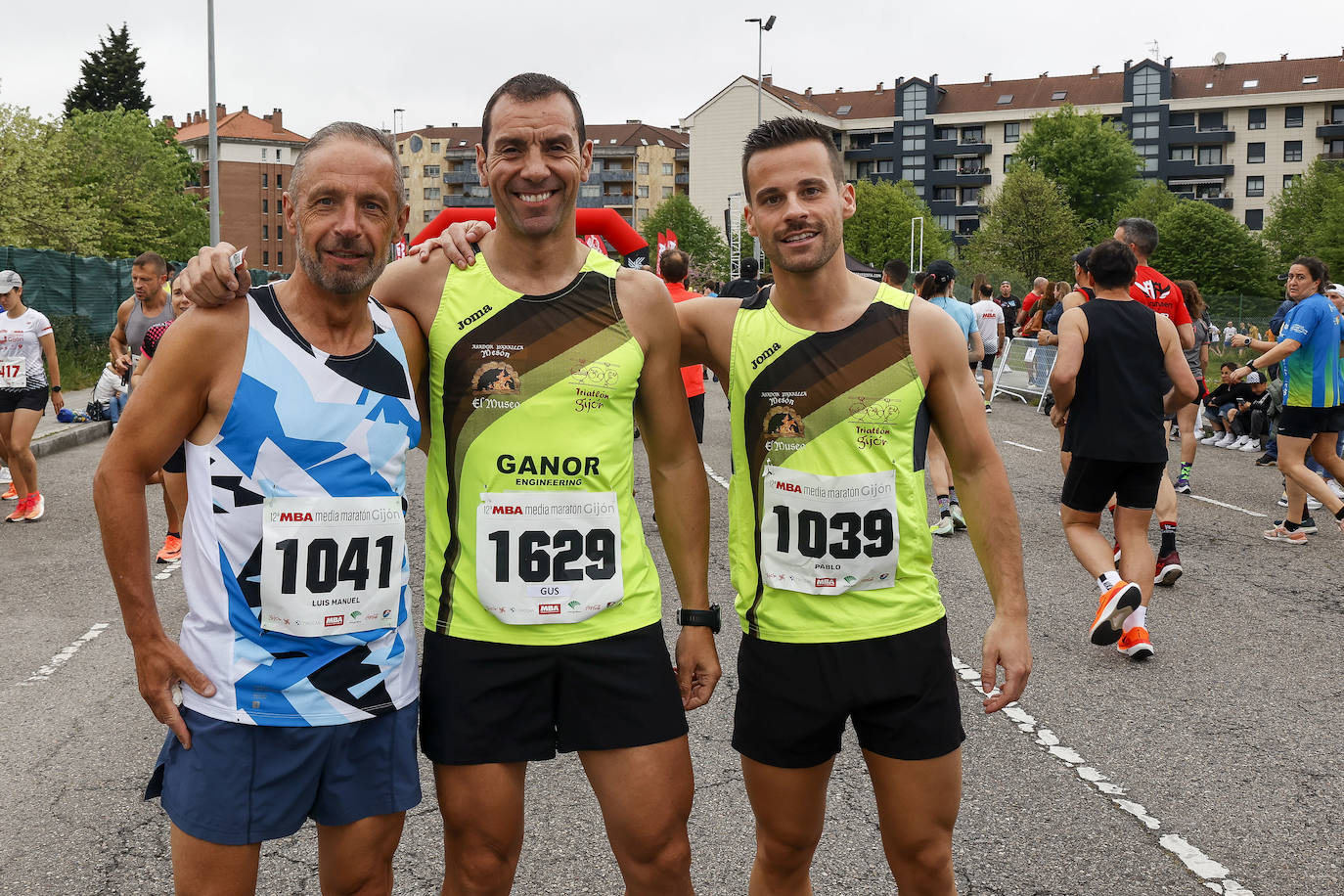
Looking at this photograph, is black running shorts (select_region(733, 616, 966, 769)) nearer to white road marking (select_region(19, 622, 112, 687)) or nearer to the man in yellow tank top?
the man in yellow tank top

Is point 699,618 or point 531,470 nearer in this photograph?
point 531,470

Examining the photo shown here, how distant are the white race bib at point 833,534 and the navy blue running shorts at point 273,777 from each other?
1012 mm

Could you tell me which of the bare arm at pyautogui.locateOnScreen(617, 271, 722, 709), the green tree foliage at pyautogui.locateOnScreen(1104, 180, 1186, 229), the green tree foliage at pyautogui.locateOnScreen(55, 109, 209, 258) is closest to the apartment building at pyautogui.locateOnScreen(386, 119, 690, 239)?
the green tree foliage at pyautogui.locateOnScreen(55, 109, 209, 258)

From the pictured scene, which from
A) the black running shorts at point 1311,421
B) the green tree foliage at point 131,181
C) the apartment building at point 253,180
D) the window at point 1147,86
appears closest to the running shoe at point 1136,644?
the black running shorts at point 1311,421

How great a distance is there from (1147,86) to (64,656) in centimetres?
10347

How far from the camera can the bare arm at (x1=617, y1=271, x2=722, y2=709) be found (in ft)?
9.77

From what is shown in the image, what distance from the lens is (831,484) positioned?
2.90 metres

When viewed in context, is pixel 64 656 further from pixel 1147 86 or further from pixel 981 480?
pixel 1147 86

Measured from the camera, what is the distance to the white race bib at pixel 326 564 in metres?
2.47

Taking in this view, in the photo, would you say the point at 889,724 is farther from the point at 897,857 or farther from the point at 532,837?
the point at 532,837

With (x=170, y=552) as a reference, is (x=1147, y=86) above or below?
above

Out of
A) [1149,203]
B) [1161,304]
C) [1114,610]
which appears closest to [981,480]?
[1114,610]

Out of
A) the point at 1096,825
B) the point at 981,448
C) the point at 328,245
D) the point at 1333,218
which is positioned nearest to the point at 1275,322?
the point at 1096,825

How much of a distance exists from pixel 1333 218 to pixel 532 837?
64.0 metres
